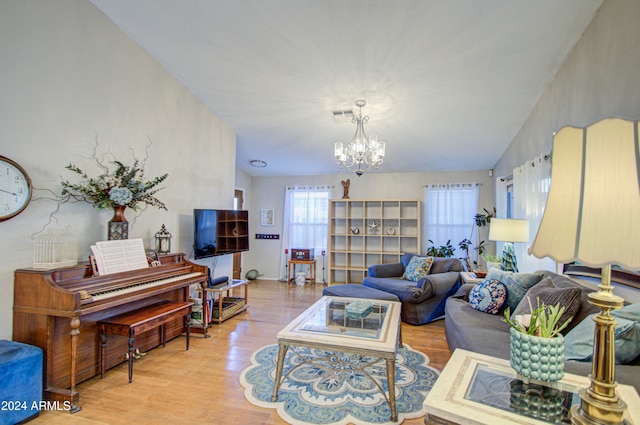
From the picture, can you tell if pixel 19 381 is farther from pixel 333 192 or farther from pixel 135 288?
pixel 333 192

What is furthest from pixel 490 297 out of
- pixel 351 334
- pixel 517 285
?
pixel 351 334

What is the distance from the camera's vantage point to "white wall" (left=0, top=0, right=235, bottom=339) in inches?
83.6

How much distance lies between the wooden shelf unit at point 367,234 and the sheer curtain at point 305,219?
0.23 meters

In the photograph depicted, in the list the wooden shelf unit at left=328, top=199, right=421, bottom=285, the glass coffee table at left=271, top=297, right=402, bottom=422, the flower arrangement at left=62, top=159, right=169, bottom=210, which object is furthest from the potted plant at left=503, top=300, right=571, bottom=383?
the wooden shelf unit at left=328, top=199, right=421, bottom=285

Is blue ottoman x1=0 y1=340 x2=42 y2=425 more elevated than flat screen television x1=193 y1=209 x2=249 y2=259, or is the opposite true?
flat screen television x1=193 y1=209 x2=249 y2=259

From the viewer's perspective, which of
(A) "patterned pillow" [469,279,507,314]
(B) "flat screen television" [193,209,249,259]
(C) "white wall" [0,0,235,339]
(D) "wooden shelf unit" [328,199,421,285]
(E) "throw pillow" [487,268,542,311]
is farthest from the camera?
(D) "wooden shelf unit" [328,199,421,285]

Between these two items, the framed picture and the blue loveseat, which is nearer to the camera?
the blue loveseat

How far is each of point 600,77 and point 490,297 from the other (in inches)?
72.6

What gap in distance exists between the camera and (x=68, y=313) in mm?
2045

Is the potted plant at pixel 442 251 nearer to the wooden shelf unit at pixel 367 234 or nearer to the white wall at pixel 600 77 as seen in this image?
the wooden shelf unit at pixel 367 234

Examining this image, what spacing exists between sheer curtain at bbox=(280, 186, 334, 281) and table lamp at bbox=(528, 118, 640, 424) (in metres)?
5.53

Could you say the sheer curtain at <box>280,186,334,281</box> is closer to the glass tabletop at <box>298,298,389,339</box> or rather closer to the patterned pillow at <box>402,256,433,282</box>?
the patterned pillow at <box>402,256,433,282</box>

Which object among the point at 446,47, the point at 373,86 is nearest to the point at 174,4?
the point at 373,86

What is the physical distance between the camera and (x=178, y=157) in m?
3.69
